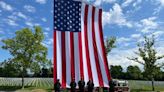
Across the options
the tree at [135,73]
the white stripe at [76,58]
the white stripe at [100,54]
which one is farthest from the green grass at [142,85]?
the white stripe at [76,58]

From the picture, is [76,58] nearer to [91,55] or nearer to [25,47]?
[91,55]

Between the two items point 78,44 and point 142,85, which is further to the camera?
point 142,85

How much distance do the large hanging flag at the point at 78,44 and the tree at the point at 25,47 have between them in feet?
129

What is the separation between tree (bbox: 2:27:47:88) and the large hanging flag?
39.2 metres

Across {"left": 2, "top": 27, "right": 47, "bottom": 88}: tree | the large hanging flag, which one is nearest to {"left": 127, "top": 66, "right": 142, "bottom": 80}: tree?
{"left": 2, "top": 27, "right": 47, "bottom": 88}: tree

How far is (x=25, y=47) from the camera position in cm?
5453

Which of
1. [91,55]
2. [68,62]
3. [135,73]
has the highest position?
[91,55]

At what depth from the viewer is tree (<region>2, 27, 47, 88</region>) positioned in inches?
2140

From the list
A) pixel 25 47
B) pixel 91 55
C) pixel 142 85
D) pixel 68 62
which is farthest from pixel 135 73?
pixel 68 62

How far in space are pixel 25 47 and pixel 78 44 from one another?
40269mm

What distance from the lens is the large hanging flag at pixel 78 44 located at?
47.6 ft

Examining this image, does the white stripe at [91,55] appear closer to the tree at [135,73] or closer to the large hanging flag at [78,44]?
the large hanging flag at [78,44]

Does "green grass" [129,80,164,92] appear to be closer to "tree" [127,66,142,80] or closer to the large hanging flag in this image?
"tree" [127,66,142,80]

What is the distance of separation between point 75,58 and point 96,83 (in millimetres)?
1613
